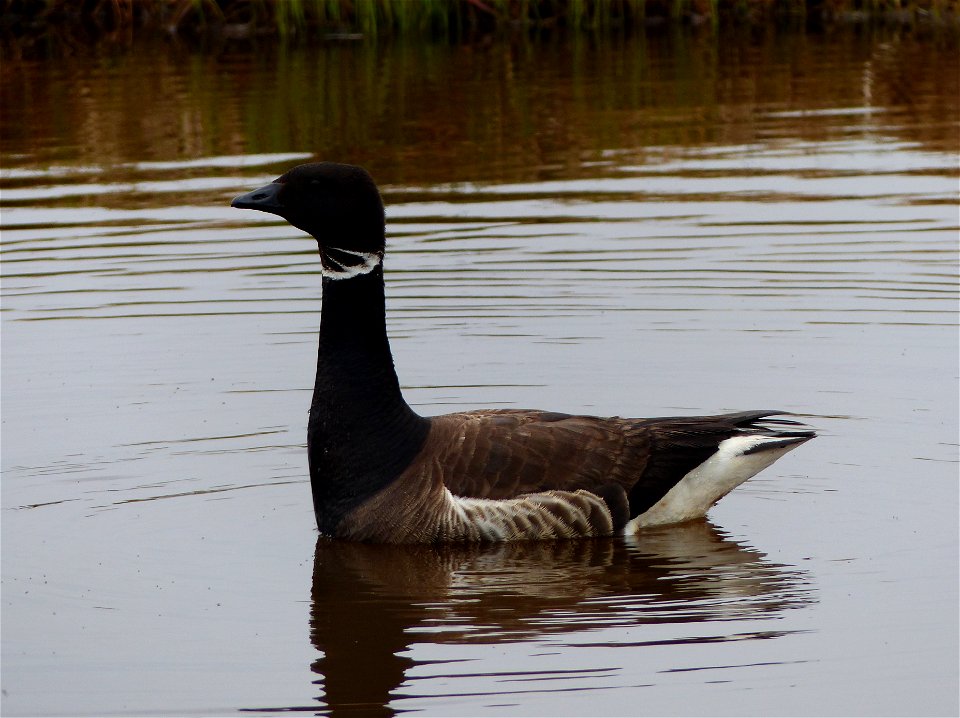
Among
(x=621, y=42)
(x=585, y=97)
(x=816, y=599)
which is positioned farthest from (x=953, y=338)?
(x=621, y=42)

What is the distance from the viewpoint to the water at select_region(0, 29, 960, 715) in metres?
7.53

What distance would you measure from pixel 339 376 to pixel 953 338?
A: 558 centimetres

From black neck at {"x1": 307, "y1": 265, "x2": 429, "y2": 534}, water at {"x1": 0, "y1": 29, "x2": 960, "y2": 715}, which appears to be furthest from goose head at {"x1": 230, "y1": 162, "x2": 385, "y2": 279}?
water at {"x1": 0, "y1": 29, "x2": 960, "y2": 715}

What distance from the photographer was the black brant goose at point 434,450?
9133mm

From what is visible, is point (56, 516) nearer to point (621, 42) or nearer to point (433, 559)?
point (433, 559)

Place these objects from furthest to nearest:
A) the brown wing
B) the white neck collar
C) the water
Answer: the white neck collar
the brown wing
the water

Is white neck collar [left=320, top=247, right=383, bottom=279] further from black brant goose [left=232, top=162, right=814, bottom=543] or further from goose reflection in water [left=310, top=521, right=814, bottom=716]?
goose reflection in water [left=310, top=521, right=814, bottom=716]

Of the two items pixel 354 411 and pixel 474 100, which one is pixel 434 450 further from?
pixel 474 100

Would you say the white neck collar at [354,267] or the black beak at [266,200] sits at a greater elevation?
the black beak at [266,200]

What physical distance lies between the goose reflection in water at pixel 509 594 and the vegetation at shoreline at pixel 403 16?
25146mm

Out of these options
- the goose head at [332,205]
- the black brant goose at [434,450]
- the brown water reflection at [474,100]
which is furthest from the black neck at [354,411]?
the brown water reflection at [474,100]

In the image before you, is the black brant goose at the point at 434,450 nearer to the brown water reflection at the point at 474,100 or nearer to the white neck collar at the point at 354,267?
the white neck collar at the point at 354,267

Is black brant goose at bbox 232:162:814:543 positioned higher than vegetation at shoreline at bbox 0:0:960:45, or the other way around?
vegetation at shoreline at bbox 0:0:960:45

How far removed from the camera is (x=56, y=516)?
955 centimetres
